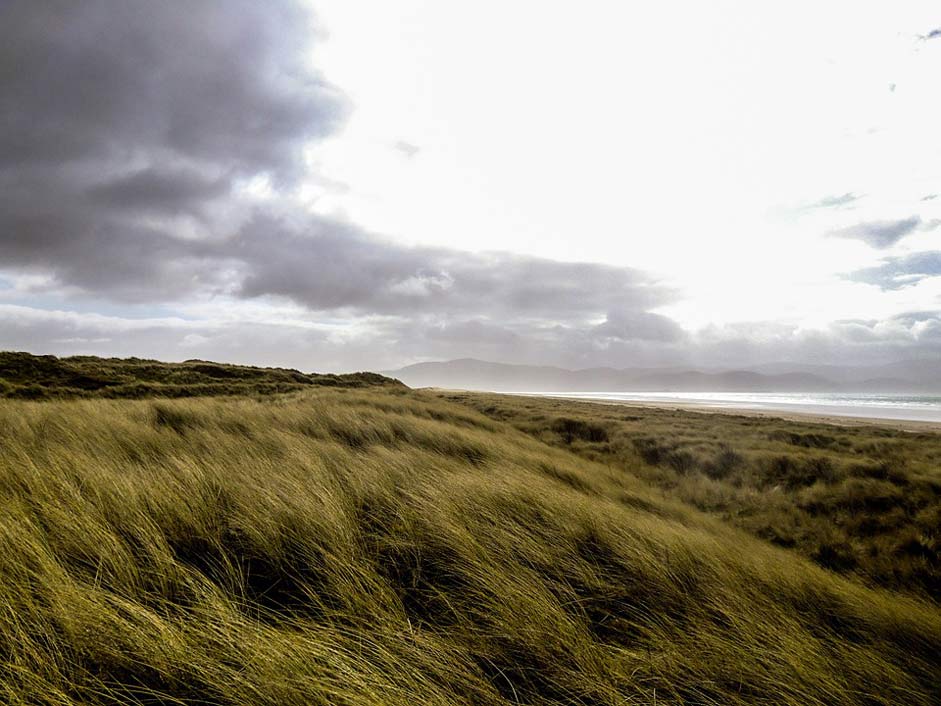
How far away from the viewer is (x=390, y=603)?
2354mm

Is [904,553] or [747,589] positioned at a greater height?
[747,589]

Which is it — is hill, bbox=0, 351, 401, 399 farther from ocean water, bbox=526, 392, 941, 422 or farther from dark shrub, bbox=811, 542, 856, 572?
ocean water, bbox=526, 392, 941, 422

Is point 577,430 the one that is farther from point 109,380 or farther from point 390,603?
point 109,380

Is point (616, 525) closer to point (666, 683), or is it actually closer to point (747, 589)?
point (747, 589)

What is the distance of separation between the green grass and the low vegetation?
7.06 feet

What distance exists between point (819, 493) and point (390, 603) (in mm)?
8291

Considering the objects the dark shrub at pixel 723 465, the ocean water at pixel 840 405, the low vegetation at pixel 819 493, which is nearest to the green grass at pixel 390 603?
the low vegetation at pixel 819 493

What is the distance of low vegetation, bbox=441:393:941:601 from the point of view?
5359 millimetres

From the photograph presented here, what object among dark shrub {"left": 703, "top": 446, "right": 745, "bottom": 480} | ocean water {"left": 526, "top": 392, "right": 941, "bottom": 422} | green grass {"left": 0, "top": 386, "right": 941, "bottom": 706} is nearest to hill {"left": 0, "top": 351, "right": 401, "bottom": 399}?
green grass {"left": 0, "top": 386, "right": 941, "bottom": 706}

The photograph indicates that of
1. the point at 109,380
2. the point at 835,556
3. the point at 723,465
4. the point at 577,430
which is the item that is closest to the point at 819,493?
the point at 723,465

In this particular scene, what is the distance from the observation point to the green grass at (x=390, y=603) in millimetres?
1738

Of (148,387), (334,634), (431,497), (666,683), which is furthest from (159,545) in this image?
(148,387)

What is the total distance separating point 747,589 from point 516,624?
1719mm

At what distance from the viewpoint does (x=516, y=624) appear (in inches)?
87.8
